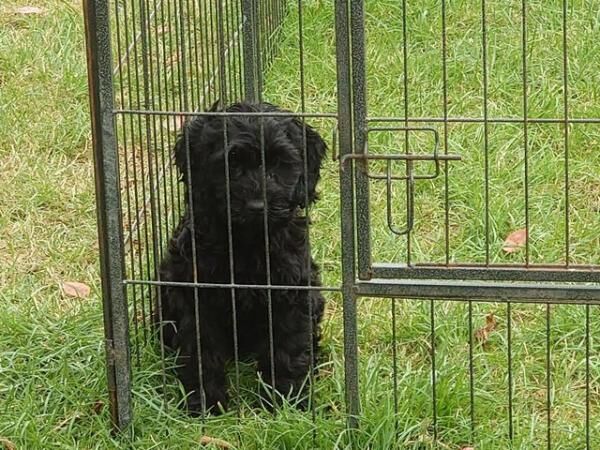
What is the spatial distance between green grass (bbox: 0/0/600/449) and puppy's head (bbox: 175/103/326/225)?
654mm

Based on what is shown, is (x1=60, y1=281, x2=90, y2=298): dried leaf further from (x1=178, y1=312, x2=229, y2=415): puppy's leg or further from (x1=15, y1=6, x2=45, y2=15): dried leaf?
(x1=15, y1=6, x2=45, y2=15): dried leaf

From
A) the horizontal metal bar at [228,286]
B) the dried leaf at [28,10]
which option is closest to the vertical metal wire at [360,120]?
the horizontal metal bar at [228,286]

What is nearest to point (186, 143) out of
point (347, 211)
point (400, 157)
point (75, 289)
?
point (347, 211)

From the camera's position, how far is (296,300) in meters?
5.37

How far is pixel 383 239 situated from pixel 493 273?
5.42 ft

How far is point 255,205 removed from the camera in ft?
16.9

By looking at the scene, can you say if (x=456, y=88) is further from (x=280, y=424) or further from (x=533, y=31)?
(x=280, y=424)

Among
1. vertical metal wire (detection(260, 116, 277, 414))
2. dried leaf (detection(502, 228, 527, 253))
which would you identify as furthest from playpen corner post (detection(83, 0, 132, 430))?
dried leaf (detection(502, 228, 527, 253))

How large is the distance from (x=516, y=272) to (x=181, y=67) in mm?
1664

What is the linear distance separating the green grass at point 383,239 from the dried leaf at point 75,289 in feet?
0.15

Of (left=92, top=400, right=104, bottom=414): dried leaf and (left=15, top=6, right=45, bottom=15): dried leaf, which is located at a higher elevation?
(left=15, top=6, right=45, bottom=15): dried leaf

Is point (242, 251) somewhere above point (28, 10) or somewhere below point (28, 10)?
below

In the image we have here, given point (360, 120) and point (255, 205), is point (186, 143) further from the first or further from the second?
point (360, 120)

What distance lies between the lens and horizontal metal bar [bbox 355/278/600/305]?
4.76 meters
